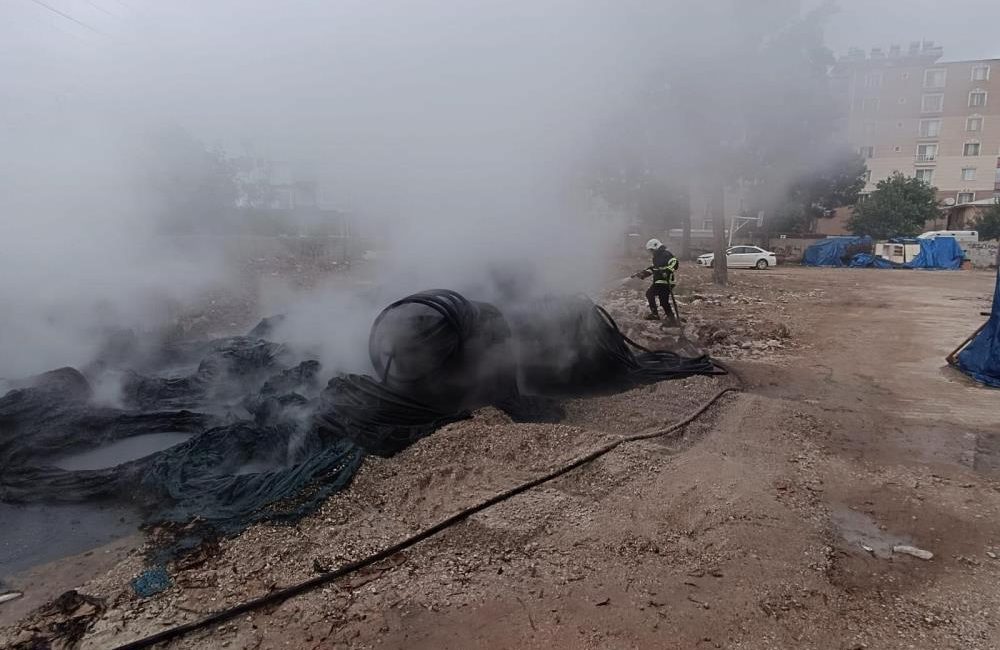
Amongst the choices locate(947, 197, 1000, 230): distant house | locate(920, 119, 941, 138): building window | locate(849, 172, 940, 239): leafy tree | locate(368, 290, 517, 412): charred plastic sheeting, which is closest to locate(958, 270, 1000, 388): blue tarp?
locate(920, 119, 941, 138): building window

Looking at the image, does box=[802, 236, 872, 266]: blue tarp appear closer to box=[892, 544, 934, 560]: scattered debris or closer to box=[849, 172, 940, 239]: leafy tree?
box=[849, 172, 940, 239]: leafy tree

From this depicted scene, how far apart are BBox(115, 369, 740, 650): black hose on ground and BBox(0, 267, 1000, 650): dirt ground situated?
4 cm

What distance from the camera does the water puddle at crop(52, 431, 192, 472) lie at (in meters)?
4.35

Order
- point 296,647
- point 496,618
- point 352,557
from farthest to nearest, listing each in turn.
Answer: point 352,557 < point 496,618 < point 296,647

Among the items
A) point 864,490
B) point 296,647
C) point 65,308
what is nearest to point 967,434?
point 864,490

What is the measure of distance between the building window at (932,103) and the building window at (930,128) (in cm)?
30

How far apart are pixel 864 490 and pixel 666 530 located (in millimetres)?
1449

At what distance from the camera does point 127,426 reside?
191 inches

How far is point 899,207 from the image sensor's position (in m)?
30.4

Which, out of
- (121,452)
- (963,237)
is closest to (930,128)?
(121,452)

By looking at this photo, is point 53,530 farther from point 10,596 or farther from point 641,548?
point 641,548

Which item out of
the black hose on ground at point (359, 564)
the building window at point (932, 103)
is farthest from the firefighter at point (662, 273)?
the black hose on ground at point (359, 564)

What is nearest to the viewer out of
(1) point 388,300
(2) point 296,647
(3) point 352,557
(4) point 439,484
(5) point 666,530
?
(2) point 296,647

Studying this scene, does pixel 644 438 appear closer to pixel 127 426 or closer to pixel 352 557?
pixel 352 557
